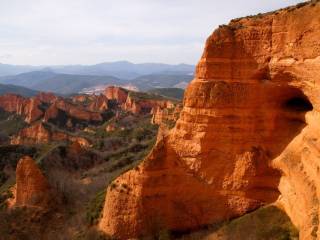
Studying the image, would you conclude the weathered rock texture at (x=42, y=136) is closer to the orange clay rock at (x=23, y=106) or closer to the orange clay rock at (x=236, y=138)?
the orange clay rock at (x=23, y=106)

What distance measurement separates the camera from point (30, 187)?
2919 cm

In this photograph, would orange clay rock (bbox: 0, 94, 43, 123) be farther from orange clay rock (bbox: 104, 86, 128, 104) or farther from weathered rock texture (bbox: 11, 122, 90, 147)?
orange clay rock (bbox: 104, 86, 128, 104)

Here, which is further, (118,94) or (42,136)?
(118,94)

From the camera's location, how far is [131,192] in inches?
853

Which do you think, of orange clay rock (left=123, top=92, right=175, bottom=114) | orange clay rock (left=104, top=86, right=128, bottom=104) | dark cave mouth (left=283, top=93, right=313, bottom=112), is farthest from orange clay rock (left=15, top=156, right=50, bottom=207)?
orange clay rock (left=104, top=86, right=128, bottom=104)

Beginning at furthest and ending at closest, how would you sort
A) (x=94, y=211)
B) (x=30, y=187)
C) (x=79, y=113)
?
1. (x=79, y=113)
2. (x=30, y=187)
3. (x=94, y=211)

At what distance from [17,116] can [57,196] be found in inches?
3063

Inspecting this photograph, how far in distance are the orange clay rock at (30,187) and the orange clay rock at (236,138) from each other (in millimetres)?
8305

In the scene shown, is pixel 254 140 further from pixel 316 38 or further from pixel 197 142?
pixel 316 38

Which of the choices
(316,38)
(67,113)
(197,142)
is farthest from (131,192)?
(67,113)

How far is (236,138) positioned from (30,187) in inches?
638

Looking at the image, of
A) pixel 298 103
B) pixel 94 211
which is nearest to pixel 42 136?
pixel 94 211

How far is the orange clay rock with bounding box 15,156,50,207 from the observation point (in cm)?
2892

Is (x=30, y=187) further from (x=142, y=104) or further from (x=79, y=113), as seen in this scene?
(x=142, y=104)
